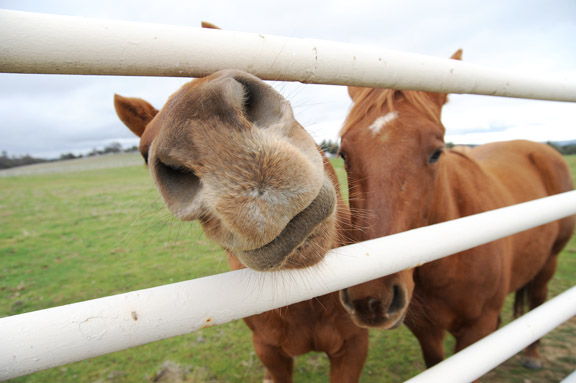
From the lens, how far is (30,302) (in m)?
4.59

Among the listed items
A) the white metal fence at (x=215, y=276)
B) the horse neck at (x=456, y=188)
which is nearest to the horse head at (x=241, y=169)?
the white metal fence at (x=215, y=276)

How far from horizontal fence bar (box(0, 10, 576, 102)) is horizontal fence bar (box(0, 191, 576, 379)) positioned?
1.53ft

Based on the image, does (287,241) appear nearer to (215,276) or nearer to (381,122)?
(215,276)

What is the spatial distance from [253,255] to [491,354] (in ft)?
3.21

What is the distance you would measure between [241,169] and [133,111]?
108cm

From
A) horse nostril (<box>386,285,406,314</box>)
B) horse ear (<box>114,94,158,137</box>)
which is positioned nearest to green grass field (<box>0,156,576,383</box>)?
horse ear (<box>114,94,158,137</box>)

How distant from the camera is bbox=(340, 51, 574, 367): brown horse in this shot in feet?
5.00

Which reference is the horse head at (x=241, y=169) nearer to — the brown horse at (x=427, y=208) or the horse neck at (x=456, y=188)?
the brown horse at (x=427, y=208)

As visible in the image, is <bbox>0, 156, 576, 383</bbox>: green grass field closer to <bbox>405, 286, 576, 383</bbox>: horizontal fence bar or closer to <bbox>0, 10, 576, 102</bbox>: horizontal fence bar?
<bbox>0, 10, 576, 102</bbox>: horizontal fence bar

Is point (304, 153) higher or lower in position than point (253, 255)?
higher

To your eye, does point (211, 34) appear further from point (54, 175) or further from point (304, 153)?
point (54, 175)

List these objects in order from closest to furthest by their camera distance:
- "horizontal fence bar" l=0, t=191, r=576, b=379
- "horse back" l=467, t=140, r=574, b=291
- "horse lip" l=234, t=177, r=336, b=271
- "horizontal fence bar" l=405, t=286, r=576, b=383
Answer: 1. "horizontal fence bar" l=0, t=191, r=576, b=379
2. "horse lip" l=234, t=177, r=336, b=271
3. "horizontal fence bar" l=405, t=286, r=576, b=383
4. "horse back" l=467, t=140, r=574, b=291

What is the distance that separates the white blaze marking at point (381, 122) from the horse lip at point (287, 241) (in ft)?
3.47

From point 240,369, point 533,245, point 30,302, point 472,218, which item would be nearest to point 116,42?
point 472,218
